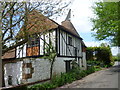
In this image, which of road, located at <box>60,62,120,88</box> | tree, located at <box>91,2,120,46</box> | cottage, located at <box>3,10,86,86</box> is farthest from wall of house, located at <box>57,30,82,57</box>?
tree, located at <box>91,2,120,46</box>

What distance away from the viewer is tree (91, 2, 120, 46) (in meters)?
13.5

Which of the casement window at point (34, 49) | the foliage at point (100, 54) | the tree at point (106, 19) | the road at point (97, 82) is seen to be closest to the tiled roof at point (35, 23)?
A: the casement window at point (34, 49)

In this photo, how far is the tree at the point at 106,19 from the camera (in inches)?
533

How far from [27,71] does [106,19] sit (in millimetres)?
11180

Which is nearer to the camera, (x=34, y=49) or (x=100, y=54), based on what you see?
(x=34, y=49)

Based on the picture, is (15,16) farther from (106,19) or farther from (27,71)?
(106,19)

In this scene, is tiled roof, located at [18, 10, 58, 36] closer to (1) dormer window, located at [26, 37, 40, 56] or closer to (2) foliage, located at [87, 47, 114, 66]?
(1) dormer window, located at [26, 37, 40, 56]

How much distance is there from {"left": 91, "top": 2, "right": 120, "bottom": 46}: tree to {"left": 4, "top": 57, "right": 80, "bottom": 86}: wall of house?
333 inches

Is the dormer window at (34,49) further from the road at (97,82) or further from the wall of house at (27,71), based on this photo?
the road at (97,82)

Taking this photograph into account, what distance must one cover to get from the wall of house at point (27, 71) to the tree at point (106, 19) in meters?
8.47

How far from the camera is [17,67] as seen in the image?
341 inches

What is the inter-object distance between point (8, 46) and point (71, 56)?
23.4 feet

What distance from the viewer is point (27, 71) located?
26.8 feet

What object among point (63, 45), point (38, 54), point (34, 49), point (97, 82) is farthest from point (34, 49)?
point (97, 82)
